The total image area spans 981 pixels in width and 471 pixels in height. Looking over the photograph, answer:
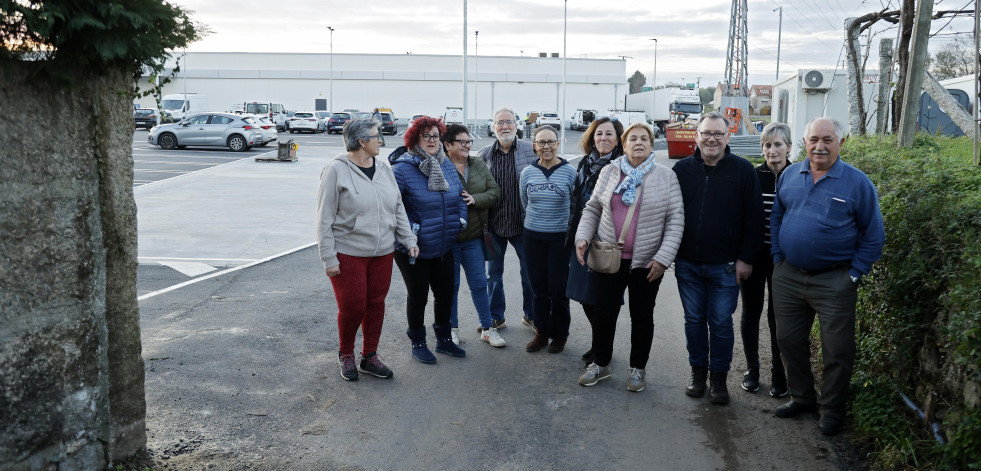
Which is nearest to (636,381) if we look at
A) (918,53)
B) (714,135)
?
(714,135)

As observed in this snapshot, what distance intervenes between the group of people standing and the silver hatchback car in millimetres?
28626

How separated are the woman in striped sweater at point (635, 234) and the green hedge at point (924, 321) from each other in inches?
52.2

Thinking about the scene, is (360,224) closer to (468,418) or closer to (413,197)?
(413,197)

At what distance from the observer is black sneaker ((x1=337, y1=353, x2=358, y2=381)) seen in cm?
585

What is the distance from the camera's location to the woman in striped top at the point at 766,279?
18.3 ft

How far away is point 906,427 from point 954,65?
121 ft

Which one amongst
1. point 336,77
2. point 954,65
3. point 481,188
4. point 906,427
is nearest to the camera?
point 906,427

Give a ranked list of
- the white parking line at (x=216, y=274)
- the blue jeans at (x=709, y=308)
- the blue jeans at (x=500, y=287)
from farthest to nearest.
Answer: the white parking line at (x=216, y=274)
the blue jeans at (x=500, y=287)
the blue jeans at (x=709, y=308)

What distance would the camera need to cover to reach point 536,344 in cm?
668

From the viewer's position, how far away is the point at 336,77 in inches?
2968

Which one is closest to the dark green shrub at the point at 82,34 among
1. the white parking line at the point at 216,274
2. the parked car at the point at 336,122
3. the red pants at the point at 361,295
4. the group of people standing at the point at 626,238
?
the group of people standing at the point at 626,238

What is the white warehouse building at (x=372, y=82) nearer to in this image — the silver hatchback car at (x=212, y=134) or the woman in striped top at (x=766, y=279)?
the silver hatchback car at (x=212, y=134)

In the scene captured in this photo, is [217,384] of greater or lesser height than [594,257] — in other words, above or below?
below

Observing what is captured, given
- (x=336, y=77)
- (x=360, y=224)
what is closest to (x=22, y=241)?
(x=360, y=224)
